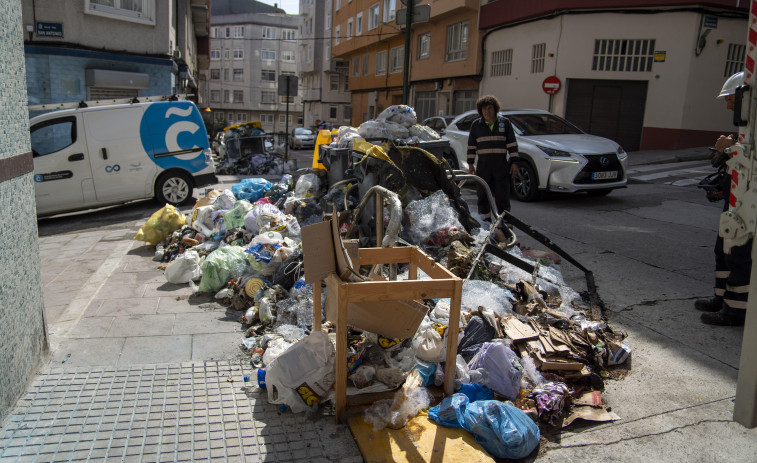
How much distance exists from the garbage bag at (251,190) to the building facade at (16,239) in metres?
4.89

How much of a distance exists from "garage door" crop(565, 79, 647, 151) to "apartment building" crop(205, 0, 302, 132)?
49.1 metres

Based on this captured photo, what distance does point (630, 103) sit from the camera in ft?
58.3

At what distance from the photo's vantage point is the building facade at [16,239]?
319cm

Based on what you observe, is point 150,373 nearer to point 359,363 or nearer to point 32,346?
point 32,346

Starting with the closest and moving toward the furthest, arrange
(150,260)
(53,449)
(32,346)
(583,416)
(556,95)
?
1. (53,449)
2. (583,416)
3. (32,346)
4. (150,260)
5. (556,95)

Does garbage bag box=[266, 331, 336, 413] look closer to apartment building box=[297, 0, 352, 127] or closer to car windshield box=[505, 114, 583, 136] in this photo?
car windshield box=[505, 114, 583, 136]

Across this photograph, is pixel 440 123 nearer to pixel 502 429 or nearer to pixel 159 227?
pixel 159 227

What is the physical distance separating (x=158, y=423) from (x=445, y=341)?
5.95 ft

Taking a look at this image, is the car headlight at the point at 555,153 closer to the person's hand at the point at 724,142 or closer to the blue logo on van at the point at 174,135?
the person's hand at the point at 724,142

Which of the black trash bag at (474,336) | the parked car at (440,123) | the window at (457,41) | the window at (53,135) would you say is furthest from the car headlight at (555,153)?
the window at (457,41)

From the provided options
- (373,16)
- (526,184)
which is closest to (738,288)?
(526,184)

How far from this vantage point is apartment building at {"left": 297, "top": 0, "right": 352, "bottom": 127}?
4483 cm

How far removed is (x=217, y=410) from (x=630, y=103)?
1784 cm

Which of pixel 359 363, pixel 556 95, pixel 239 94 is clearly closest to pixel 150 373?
pixel 359 363
